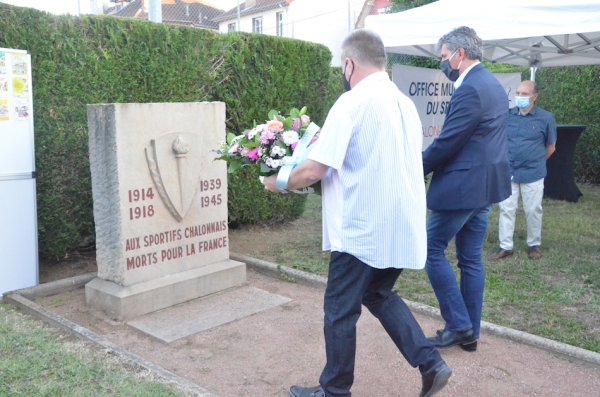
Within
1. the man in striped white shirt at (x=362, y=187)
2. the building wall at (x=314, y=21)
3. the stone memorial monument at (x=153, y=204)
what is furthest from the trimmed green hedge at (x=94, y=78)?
the building wall at (x=314, y=21)

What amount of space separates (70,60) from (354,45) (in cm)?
349

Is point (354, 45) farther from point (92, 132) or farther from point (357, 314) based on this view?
point (92, 132)

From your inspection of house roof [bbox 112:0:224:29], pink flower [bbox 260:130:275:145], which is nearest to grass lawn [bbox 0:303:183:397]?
pink flower [bbox 260:130:275:145]

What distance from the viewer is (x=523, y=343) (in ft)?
13.0

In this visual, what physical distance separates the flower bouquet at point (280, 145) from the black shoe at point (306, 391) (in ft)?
3.51

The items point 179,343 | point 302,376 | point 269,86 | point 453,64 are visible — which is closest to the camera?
point 302,376

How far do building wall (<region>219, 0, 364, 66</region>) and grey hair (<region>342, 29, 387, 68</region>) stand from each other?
116 feet

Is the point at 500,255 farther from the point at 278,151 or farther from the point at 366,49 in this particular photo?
the point at 366,49

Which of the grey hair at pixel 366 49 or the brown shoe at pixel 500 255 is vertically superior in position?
the grey hair at pixel 366 49

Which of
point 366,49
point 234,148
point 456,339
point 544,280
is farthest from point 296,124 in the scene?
point 544,280

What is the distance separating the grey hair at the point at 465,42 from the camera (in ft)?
12.1

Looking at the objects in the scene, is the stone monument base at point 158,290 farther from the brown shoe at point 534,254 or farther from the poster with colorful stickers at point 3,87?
the brown shoe at point 534,254

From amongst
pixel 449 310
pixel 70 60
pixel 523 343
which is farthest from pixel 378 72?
pixel 70 60

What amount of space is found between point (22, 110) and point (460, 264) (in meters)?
3.63
